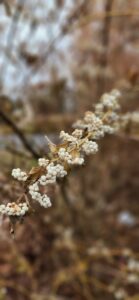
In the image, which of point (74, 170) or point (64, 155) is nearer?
point (64, 155)

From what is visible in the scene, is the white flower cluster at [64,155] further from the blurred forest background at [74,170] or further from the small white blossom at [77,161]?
the blurred forest background at [74,170]

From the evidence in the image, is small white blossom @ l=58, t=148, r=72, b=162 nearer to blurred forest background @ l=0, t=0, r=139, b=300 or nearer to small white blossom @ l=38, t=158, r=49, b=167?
small white blossom @ l=38, t=158, r=49, b=167

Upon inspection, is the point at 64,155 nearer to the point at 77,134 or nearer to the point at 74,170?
the point at 77,134

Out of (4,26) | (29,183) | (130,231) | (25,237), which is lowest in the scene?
(29,183)

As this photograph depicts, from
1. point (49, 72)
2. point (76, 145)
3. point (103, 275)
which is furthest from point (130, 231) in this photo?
point (76, 145)

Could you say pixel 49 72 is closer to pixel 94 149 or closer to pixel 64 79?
pixel 64 79

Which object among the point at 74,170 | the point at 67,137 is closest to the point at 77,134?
the point at 67,137

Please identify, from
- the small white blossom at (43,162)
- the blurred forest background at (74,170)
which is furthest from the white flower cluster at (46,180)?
the blurred forest background at (74,170)

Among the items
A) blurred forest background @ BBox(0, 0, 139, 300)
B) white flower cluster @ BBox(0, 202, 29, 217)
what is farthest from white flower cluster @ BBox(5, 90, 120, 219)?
blurred forest background @ BBox(0, 0, 139, 300)
